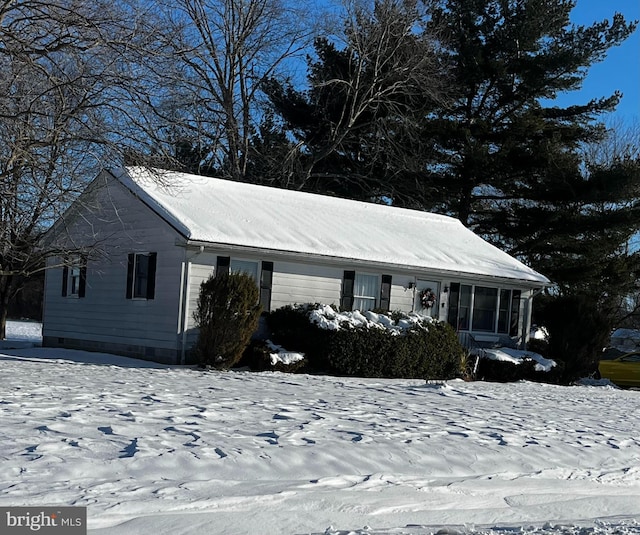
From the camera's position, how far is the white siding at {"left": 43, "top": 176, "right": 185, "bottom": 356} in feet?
63.5

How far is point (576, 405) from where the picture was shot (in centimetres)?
1517

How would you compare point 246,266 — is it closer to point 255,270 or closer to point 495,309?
point 255,270

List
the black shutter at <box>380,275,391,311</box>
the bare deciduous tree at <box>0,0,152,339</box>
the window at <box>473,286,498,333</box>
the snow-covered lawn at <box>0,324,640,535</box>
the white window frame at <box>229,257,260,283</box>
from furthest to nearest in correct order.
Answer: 1. the window at <box>473,286,498,333</box>
2. the black shutter at <box>380,275,391,311</box>
3. the white window frame at <box>229,257,260,283</box>
4. the bare deciduous tree at <box>0,0,152,339</box>
5. the snow-covered lawn at <box>0,324,640,535</box>

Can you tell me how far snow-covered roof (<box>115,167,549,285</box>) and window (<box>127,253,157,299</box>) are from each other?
1370 mm

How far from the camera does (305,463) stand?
7.76 meters

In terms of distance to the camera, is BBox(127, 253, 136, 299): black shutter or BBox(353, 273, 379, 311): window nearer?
BBox(127, 253, 136, 299): black shutter

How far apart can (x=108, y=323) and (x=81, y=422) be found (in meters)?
13.0

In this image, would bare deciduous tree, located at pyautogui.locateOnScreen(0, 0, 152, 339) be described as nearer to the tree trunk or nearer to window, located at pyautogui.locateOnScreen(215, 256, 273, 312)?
Answer: window, located at pyautogui.locateOnScreen(215, 256, 273, 312)

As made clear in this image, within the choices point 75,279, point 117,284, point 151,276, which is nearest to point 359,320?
point 151,276

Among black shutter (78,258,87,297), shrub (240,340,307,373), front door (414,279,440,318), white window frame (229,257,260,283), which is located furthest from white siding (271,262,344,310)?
black shutter (78,258,87,297)

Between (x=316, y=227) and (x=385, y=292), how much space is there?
8.56 feet

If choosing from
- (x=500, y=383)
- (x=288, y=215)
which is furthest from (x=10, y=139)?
(x=500, y=383)

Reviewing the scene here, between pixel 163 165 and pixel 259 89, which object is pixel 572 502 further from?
pixel 259 89

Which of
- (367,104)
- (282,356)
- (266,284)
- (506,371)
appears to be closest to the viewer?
(282,356)
